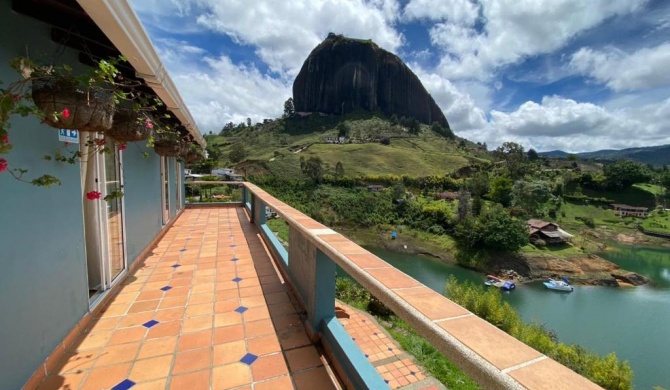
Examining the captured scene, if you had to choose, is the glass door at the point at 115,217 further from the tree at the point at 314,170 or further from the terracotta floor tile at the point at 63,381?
the tree at the point at 314,170

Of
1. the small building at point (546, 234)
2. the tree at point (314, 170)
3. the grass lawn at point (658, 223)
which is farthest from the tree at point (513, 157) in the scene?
the tree at point (314, 170)

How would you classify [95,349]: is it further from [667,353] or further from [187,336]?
[667,353]

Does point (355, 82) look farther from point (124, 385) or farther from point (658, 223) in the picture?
point (124, 385)

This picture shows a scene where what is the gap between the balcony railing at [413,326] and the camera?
2.32 ft

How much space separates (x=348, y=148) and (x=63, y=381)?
166ft

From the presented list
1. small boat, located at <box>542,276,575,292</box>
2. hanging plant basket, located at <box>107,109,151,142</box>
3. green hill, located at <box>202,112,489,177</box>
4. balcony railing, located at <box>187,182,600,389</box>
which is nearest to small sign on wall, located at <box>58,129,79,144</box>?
hanging plant basket, located at <box>107,109,151,142</box>

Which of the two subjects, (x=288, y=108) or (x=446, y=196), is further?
(x=288, y=108)

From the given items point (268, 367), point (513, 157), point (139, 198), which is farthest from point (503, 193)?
point (268, 367)

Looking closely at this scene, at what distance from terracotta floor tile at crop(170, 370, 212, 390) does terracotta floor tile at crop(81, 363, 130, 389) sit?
317mm

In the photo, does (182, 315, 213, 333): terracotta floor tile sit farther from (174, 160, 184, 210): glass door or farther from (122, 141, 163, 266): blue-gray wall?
(174, 160, 184, 210): glass door

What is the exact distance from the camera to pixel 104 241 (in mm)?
2705

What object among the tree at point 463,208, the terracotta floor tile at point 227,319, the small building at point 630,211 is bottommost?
the small building at point 630,211

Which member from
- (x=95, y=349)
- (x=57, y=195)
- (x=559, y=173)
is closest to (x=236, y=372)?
(x=95, y=349)

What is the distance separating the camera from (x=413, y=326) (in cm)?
98
